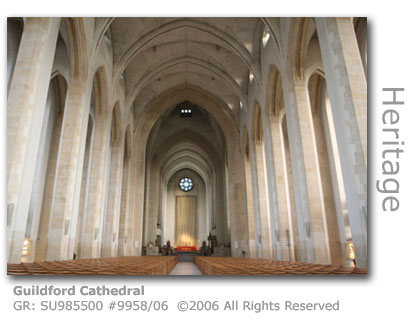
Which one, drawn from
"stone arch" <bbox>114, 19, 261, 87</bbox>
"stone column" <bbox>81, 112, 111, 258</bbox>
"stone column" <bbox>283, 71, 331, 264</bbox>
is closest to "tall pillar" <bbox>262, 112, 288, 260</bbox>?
"stone column" <bbox>283, 71, 331, 264</bbox>

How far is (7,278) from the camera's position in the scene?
3377mm

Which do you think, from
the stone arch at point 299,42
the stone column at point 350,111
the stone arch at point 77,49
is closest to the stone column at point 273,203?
the stone arch at point 299,42

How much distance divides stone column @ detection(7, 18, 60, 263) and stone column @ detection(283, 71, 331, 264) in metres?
6.97

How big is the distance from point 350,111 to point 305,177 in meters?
3.34

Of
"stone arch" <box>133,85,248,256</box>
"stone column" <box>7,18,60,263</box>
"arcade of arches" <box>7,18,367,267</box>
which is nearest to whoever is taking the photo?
"stone column" <box>7,18,60,263</box>

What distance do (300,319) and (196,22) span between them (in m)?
13.5

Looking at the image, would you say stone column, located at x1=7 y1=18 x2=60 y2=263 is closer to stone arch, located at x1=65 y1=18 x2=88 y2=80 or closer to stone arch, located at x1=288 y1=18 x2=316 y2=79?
stone arch, located at x1=65 y1=18 x2=88 y2=80

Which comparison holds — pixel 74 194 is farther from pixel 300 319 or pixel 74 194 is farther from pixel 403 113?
pixel 403 113

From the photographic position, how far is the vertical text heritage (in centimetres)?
353

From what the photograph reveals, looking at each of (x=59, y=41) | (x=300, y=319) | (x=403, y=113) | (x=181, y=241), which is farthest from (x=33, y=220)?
(x=181, y=241)

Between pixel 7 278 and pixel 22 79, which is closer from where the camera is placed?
pixel 7 278

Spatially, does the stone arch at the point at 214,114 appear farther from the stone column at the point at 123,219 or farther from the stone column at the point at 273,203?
the stone column at the point at 273,203

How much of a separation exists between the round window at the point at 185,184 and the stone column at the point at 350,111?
3249 cm

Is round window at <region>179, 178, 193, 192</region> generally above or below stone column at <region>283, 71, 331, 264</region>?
above
